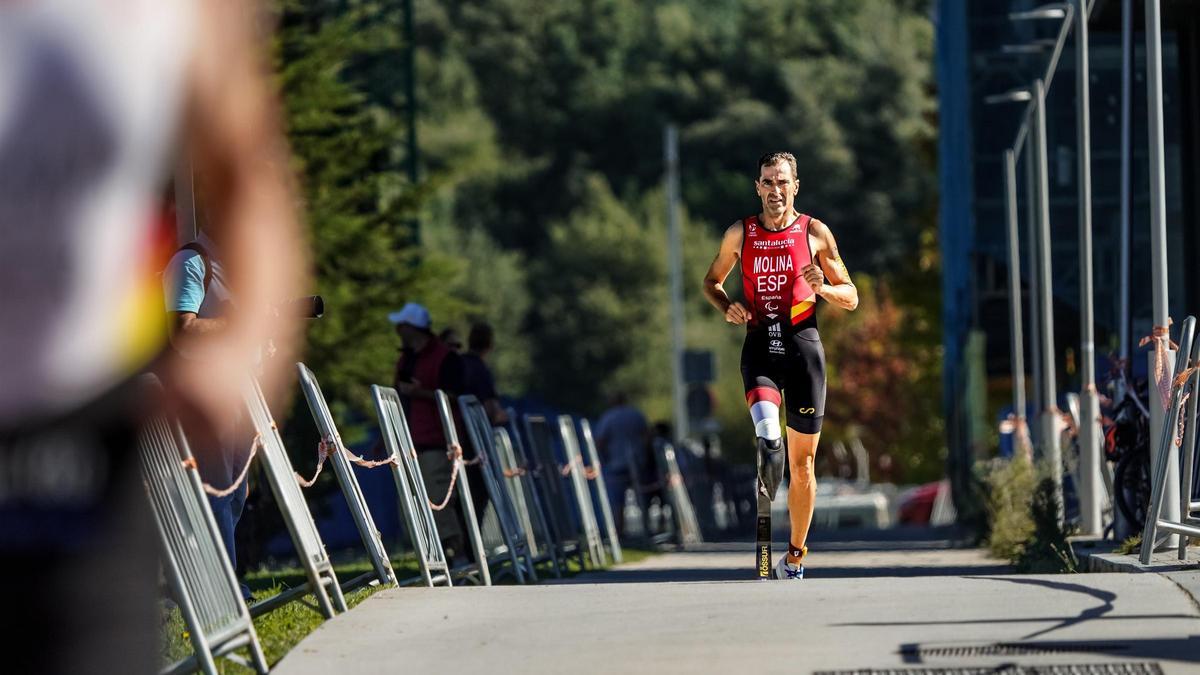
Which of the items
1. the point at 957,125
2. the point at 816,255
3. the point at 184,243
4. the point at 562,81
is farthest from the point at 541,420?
the point at 562,81

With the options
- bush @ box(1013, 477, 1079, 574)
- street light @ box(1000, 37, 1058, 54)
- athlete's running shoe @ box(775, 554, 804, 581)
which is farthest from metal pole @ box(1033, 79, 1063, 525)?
athlete's running shoe @ box(775, 554, 804, 581)

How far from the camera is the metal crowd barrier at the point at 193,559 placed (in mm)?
5914

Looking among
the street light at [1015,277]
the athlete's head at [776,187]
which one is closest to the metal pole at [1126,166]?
the athlete's head at [776,187]

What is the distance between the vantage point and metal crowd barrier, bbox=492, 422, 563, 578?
47.1ft

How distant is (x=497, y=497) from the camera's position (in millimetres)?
13320

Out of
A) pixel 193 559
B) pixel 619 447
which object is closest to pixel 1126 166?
pixel 193 559

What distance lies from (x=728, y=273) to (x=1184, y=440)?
→ 2.05m

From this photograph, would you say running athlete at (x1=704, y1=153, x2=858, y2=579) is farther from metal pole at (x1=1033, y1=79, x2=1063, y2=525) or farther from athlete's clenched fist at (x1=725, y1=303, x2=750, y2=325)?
metal pole at (x1=1033, y1=79, x2=1063, y2=525)

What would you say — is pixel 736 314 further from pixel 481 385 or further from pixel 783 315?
pixel 481 385

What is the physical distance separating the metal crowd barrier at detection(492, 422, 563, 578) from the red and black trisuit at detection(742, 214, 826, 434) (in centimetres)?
432

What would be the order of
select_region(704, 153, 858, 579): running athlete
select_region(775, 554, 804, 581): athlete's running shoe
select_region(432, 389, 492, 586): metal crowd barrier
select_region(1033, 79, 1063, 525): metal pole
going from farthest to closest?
select_region(1033, 79, 1063, 525): metal pole
select_region(432, 389, 492, 586): metal crowd barrier
select_region(775, 554, 804, 581): athlete's running shoe
select_region(704, 153, 858, 579): running athlete

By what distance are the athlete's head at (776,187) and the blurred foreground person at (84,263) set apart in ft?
22.0

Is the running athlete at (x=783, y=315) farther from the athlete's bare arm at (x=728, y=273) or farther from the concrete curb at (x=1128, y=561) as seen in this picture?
the concrete curb at (x=1128, y=561)

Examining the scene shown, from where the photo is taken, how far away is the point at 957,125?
35.2 meters
